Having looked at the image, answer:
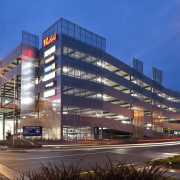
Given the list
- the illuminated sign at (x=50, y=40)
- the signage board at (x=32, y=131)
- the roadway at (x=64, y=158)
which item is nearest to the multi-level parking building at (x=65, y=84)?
the illuminated sign at (x=50, y=40)

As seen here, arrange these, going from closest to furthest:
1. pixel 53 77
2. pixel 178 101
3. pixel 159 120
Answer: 1. pixel 53 77
2. pixel 159 120
3. pixel 178 101

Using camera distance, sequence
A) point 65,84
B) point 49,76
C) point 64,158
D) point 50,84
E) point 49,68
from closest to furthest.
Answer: point 64,158 → point 65,84 → point 50,84 → point 49,76 → point 49,68

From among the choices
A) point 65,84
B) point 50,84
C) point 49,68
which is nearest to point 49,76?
point 49,68

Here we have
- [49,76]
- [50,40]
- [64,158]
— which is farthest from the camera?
[50,40]

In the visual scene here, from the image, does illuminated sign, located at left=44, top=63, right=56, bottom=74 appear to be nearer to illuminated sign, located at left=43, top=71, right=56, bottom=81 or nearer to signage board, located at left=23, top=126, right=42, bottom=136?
illuminated sign, located at left=43, top=71, right=56, bottom=81

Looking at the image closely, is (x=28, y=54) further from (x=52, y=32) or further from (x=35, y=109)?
(x=35, y=109)

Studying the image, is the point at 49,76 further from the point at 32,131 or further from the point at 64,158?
the point at 64,158

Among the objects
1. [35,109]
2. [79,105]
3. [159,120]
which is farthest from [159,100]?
[35,109]

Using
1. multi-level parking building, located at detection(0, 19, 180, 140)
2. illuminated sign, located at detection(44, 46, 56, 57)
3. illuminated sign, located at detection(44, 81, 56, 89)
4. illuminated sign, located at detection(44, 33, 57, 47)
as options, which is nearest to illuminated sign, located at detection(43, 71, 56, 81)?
multi-level parking building, located at detection(0, 19, 180, 140)

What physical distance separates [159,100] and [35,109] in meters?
47.6

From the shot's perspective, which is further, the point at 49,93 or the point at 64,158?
the point at 49,93

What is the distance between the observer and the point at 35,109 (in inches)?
2089

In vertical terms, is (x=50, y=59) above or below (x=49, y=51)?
below

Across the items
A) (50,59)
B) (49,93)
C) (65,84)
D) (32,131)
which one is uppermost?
(50,59)
